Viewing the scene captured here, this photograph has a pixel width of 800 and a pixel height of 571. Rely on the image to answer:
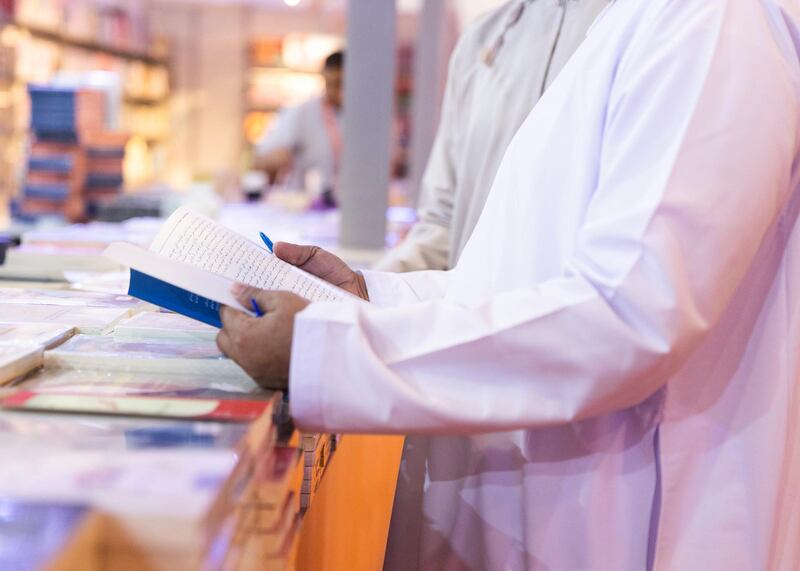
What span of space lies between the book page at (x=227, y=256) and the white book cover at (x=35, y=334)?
0.15 m

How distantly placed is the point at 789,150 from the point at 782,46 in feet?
0.46

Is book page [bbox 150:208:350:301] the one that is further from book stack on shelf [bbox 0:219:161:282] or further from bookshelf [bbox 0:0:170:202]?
bookshelf [bbox 0:0:170:202]

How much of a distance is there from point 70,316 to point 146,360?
272 millimetres

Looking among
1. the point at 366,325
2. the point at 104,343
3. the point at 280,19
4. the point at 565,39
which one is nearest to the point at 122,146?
the point at 565,39

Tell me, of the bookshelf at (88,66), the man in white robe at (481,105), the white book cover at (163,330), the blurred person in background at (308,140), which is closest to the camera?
the white book cover at (163,330)

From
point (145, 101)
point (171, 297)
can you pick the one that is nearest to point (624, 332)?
point (171, 297)

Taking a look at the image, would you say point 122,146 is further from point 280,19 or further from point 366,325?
point 280,19

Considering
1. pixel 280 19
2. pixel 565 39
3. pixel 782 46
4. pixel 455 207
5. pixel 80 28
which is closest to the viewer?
pixel 782 46

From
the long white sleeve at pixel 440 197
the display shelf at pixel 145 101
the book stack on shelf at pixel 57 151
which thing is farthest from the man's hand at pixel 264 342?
the display shelf at pixel 145 101

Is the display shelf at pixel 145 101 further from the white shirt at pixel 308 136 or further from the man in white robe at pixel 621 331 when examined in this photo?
the man in white robe at pixel 621 331

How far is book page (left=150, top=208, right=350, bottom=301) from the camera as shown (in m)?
1.05

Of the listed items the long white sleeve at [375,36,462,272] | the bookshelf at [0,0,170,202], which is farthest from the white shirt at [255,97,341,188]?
the long white sleeve at [375,36,462,272]

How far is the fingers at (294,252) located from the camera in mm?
1173

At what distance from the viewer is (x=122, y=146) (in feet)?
12.6
